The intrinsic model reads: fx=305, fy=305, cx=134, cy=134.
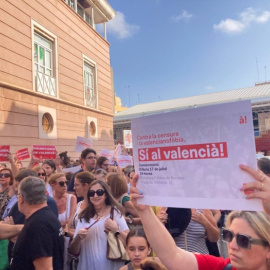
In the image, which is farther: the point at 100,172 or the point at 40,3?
the point at 40,3

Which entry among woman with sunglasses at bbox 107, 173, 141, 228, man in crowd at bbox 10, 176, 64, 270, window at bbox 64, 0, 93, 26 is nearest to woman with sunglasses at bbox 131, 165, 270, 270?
man in crowd at bbox 10, 176, 64, 270

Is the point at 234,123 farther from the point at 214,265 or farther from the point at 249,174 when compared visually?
the point at 214,265

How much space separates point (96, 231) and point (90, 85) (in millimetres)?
16309

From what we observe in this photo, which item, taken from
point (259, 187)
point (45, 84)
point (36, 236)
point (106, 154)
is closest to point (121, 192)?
point (36, 236)

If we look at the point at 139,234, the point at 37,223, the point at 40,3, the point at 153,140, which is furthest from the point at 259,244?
the point at 40,3

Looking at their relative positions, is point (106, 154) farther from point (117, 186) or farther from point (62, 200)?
point (117, 186)

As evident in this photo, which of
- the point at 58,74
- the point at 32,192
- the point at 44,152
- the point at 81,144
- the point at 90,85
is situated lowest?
→ the point at 32,192

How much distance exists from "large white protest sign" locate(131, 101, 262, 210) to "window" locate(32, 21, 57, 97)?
40.9 feet

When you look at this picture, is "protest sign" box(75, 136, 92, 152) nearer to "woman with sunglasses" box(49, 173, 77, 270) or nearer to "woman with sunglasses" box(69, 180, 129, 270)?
"woman with sunglasses" box(49, 173, 77, 270)

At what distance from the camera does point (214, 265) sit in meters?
1.80

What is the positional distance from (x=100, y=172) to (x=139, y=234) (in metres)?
2.14

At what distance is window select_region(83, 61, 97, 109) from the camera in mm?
18141

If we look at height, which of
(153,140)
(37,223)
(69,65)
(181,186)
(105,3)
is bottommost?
(37,223)

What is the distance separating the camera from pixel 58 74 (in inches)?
588
